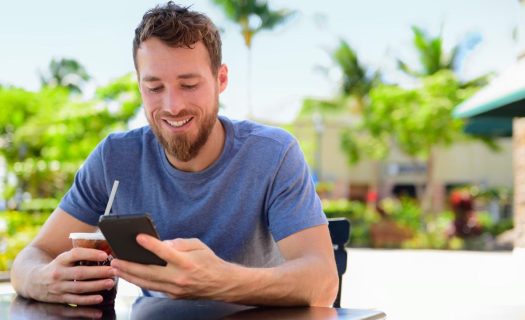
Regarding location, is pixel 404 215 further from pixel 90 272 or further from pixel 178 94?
pixel 90 272

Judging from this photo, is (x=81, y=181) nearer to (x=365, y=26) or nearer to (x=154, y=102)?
(x=154, y=102)

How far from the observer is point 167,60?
1.97 m

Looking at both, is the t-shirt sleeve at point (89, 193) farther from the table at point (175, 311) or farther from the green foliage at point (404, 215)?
the green foliage at point (404, 215)

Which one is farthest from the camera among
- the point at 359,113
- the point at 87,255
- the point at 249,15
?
the point at 359,113

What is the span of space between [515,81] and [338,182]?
23.9m

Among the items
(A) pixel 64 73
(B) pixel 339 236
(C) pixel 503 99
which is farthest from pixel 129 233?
(A) pixel 64 73

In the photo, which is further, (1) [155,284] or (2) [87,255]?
(2) [87,255]

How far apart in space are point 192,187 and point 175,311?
50 cm

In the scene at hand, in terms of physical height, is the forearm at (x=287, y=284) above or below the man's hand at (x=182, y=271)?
below

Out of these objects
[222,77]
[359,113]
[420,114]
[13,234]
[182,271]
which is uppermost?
[359,113]

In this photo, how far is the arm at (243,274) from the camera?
1.57 meters

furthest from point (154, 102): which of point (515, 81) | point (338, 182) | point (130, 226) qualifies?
point (338, 182)

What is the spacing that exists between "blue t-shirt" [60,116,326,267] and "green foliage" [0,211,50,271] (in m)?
6.86

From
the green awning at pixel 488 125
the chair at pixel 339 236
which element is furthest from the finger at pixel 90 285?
the green awning at pixel 488 125
